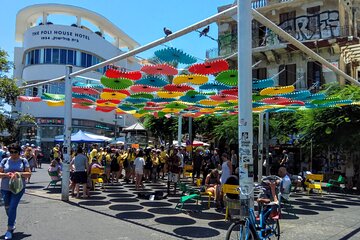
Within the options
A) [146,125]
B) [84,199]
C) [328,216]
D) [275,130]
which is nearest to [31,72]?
[146,125]

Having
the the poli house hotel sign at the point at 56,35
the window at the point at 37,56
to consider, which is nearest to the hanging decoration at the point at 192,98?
the the poli house hotel sign at the point at 56,35

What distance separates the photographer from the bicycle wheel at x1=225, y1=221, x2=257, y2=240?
5840mm

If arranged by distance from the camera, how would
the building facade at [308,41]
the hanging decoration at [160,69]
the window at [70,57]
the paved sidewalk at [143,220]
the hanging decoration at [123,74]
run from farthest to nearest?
the window at [70,57]
the building facade at [308,41]
the hanging decoration at [123,74]
the hanging decoration at [160,69]
the paved sidewalk at [143,220]

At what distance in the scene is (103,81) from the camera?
1170 cm

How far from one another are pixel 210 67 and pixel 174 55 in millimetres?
1080

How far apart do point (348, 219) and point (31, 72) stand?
3615 cm

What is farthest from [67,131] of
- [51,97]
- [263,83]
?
[263,83]

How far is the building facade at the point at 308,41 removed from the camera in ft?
80.8

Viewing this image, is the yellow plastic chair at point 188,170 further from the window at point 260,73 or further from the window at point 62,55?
the window at point 62,55

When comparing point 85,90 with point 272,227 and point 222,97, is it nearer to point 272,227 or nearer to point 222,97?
point 222,97

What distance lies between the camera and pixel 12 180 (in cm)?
709

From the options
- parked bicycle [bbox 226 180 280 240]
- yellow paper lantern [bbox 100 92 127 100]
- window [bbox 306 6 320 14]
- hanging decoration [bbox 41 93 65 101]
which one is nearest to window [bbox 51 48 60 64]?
hanging decoration [bbox 41 93 65 101]

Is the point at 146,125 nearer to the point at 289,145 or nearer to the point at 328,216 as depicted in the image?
the point at 289,145

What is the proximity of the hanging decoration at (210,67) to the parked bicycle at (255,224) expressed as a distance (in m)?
3.89
